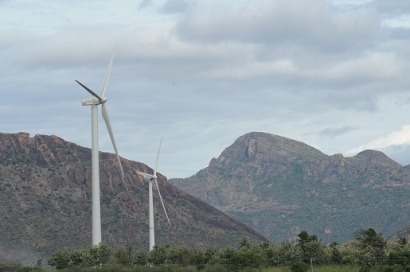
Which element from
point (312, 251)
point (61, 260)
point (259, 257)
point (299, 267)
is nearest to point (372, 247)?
point (312, 251)

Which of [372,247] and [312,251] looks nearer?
[372,247]

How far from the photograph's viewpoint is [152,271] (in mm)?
111750

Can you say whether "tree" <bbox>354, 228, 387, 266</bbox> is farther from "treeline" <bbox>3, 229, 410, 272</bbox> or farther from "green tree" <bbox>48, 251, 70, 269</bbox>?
"green tree" <bbox>48, 251, 70, 269</bbox>

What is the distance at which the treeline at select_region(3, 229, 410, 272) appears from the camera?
10912cm

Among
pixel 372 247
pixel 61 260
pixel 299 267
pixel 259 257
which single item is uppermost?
pixel 61 260

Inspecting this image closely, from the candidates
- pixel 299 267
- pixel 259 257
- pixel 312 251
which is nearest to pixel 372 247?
pixel 312 251

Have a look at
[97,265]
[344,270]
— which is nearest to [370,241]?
[344,270]

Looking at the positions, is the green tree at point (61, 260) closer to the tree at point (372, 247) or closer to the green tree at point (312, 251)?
the green tree at point (312, 251)

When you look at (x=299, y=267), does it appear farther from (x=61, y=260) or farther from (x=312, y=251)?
(x=61, y=260)

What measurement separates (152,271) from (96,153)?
17.4 meters

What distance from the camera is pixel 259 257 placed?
114250 millimetres

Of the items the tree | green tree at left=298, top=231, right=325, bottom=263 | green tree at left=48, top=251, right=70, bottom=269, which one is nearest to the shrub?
green tree at left=298, top=231, right=325, bottom=263

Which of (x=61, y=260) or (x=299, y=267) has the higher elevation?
(x=61, y=260)

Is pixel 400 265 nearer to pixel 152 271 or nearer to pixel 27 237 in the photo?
pixel 152 271
